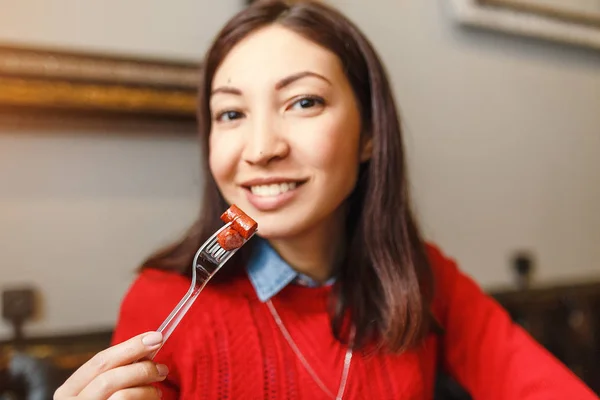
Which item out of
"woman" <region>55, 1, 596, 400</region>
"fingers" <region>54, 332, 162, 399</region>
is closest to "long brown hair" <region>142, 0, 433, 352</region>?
"woman" <region>55, 1, 596, 400</region>

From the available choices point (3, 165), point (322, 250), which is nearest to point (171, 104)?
point (3, 165)

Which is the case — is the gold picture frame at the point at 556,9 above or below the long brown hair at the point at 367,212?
above

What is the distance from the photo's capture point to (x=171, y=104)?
0.98m

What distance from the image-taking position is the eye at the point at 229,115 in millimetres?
688

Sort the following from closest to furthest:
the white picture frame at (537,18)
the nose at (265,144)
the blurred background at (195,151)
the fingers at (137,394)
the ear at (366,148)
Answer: the fingers at (137,394), the nose at (265,144), the ear at (366,148), the blurred background at (195,151), the white picture frame at (537,18)

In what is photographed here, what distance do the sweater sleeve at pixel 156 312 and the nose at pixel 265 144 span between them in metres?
0.20

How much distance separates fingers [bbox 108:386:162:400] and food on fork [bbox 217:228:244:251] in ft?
0.52

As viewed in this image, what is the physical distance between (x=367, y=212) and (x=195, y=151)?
1.39ft

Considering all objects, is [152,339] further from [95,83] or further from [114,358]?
[95,83]

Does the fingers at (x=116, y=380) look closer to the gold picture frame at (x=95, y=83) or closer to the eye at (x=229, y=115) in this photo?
the eye at (x=229, y=115)

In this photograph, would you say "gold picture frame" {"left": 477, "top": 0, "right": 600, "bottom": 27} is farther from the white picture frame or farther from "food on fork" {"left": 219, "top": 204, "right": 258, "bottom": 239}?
"food on fork" {"left": 219, "top": 204, "right": 258, "bottom": 239}

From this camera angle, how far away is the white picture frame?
1271mm

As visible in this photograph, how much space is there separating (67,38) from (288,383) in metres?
0.71

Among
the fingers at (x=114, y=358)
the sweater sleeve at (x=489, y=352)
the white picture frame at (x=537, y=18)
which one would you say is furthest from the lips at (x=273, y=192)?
the white picture frame at (x=537, y=18)
